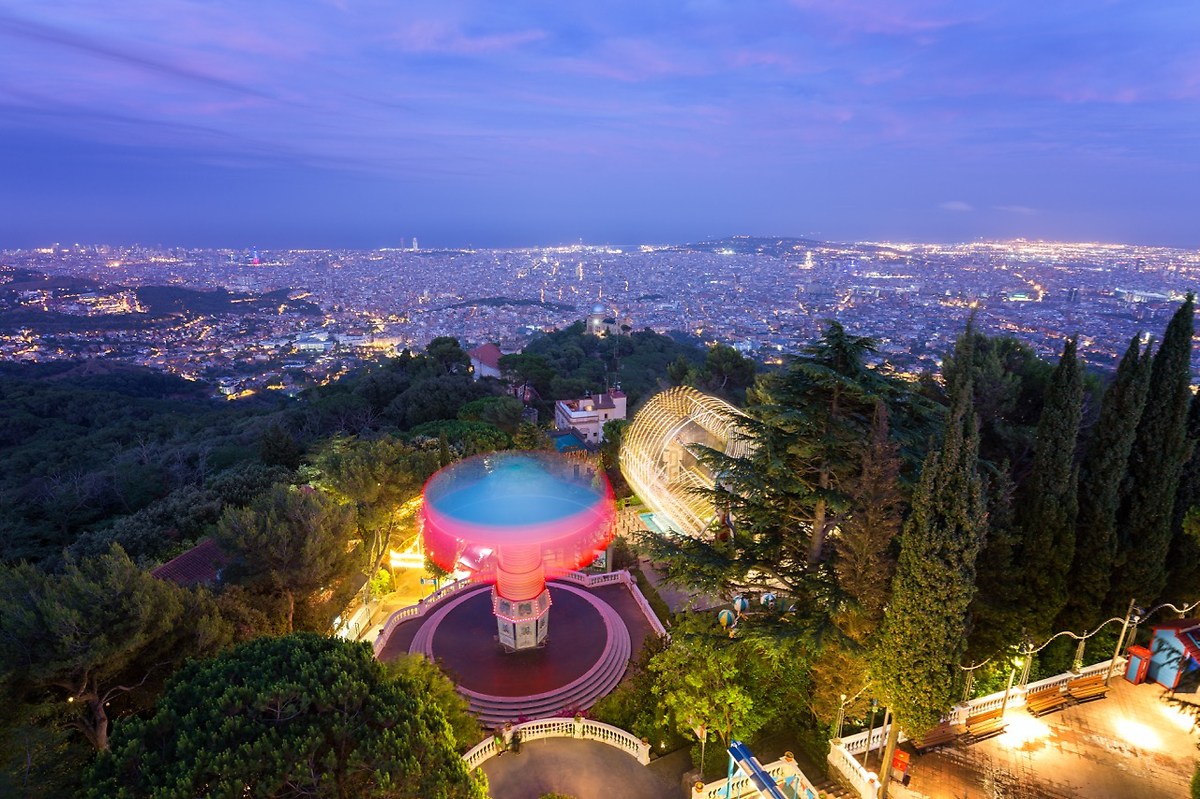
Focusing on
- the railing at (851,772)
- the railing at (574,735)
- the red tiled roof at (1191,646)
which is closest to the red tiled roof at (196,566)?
the railing at (574,735)

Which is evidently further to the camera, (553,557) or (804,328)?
(804,328)

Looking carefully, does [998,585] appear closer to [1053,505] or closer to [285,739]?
[1053,505]

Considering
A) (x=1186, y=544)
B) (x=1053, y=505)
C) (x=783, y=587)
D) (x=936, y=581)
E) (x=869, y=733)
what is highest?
(x=1053, y=505)

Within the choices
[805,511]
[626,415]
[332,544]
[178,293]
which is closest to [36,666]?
[332,544]

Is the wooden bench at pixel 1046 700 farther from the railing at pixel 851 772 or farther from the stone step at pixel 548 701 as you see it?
the stone step at pixel 548 701

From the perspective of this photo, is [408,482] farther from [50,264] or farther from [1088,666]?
[50,264]

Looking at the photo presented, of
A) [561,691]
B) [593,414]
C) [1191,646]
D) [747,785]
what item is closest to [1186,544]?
[1191,646]
